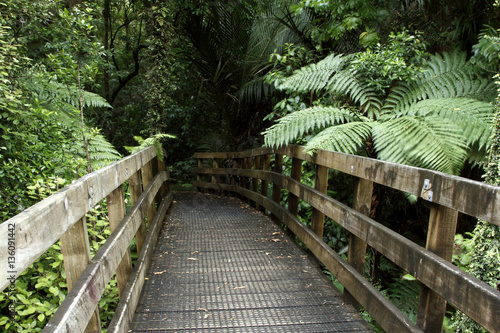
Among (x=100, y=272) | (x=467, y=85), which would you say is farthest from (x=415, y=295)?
(x=100, y=272)

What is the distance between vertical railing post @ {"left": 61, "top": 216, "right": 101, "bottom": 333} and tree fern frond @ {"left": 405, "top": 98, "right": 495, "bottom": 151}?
9.67ft

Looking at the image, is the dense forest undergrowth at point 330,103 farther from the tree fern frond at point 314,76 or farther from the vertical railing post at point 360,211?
the vertical railing post at point 360,211

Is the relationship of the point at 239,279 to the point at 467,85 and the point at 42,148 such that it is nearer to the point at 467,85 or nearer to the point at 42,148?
the point at 42,148

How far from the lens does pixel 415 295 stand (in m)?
3.42

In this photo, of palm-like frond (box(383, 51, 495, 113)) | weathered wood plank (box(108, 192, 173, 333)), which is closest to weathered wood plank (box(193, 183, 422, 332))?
weathered wood plank (box(108, 192, 173, 333))

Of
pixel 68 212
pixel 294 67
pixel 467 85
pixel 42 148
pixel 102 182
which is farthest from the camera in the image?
pixel 294 67

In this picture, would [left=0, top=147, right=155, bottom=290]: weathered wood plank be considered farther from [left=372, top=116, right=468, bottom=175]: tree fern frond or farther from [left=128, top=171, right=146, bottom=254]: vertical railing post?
[left=372, top=116, right=468, bottom=175]: tree fern frond

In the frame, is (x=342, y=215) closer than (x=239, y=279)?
Yes

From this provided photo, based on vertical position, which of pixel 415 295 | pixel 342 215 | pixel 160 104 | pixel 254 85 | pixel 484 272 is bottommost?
pixel 415 295

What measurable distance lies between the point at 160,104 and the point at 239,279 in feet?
15.6

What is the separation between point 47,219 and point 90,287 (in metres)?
0.47

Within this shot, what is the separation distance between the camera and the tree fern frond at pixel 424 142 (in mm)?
2969

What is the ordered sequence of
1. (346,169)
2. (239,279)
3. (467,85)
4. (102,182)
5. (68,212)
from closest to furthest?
(68,212), (102,182), (346,169), (239,279), (467,85)

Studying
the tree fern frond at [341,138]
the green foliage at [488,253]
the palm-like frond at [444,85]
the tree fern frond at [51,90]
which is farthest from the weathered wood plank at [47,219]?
the palm-like frond at [444,85]
